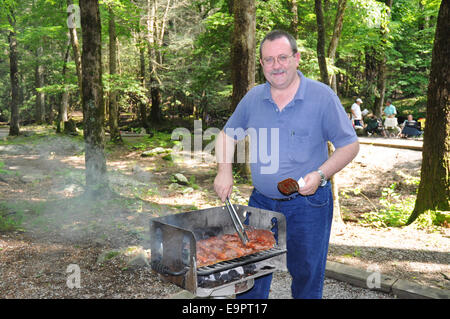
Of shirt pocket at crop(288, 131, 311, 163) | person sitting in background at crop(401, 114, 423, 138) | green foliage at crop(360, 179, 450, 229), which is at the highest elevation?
shirt pocket at crop(288, 131, 311, 163)

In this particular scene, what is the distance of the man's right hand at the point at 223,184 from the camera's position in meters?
3.26

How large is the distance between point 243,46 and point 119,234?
6756mm

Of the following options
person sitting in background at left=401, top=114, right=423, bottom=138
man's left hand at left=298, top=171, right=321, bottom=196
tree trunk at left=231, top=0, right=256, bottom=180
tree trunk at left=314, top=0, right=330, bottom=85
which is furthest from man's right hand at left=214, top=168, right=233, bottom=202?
person sitting in background at left=401, top=114, right=423, bottom=138

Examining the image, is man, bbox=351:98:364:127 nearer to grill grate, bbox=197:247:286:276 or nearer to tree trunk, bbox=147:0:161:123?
tree trunk, bbox=147:0:161:123

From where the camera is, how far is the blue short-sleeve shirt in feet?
10.0

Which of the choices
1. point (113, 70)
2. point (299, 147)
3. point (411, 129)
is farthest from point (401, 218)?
point (113, 70)

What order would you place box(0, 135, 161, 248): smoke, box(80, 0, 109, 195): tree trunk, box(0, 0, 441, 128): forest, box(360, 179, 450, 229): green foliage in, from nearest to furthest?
box(0, 135, 161, 248): smoke
box(360, 179, 450, 229): green foliage
box(80, 0, 109, 195): tree trunk
box(0, 0, 441, 128): forest

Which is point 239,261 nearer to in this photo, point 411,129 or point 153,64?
point 411,129

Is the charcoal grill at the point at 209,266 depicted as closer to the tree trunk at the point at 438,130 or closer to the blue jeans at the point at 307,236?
the blue jeans at the point at 307,236

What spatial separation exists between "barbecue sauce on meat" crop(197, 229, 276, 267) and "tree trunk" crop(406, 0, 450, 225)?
5460 millimetres

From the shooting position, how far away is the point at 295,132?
311 centimetres

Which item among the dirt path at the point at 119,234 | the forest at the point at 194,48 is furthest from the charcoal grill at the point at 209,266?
the forest at the point at 194,48

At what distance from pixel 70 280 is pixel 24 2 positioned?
2544 centimetres

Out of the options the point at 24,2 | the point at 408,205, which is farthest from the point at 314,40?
the point at 24,2
